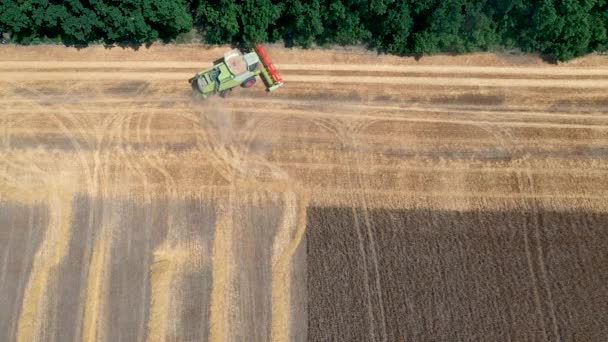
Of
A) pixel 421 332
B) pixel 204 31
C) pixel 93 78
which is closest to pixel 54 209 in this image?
pixel 93 78

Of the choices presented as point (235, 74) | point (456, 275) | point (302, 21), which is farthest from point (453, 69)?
point (235, 74)

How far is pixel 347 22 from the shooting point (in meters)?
28.3

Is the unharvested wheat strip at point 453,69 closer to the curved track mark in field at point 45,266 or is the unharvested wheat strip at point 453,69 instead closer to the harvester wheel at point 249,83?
the harvester wheel at point 249,83

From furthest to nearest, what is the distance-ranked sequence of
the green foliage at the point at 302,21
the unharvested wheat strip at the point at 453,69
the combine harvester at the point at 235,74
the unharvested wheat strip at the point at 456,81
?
the unharvested wheat strip at the point at 453,69 → the unharvested wheat strip at the point at 456,81 → the combine harvester at the point at 235,74 → the green foliage at the point at 302,21

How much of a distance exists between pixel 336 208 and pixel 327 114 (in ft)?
17.4

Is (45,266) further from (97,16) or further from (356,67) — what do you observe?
(356,67)

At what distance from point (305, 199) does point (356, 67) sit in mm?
8282

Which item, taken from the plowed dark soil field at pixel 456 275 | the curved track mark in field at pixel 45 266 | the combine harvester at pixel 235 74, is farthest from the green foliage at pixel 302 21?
the curved track mark in field at pixel 45 266

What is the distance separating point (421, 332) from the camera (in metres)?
24.1

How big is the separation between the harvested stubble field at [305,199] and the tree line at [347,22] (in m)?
1.01

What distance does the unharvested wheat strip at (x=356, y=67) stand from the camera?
2938cm

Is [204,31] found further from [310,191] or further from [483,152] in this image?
[483,152]

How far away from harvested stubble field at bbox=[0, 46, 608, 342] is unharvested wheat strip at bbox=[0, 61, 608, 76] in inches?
4.2

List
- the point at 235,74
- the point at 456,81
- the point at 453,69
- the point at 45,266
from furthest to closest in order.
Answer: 1. the point at 453,69
2. the point at 456,81
3. the point at 235,74
4. the point at 45,266
